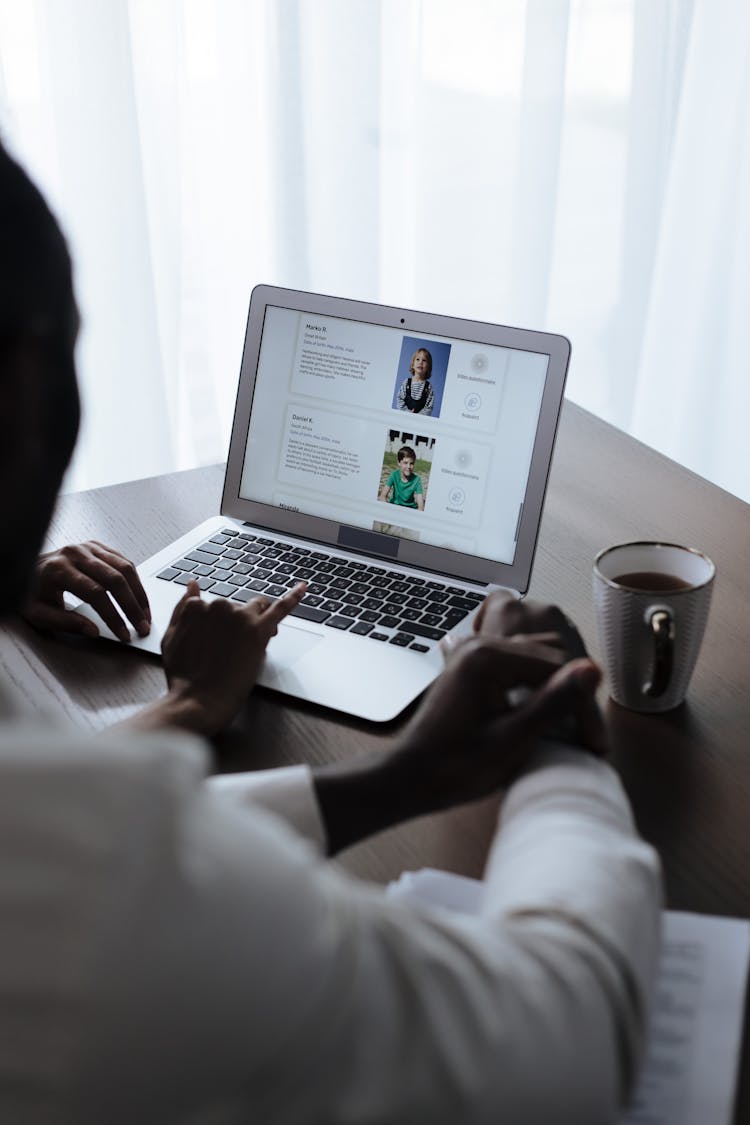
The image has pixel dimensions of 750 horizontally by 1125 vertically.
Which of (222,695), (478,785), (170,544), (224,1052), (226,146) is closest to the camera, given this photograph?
(224,1052)

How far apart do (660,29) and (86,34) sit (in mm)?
1315

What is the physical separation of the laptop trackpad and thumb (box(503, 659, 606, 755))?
0.30 meters

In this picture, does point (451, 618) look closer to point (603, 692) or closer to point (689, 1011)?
point (603, 692)

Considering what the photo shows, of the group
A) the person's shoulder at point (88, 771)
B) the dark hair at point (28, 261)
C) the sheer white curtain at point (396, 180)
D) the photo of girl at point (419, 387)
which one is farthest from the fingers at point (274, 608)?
the sheer white curtain at point (396, 180)

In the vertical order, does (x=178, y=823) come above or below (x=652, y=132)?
below

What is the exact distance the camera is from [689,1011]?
2.12 ft

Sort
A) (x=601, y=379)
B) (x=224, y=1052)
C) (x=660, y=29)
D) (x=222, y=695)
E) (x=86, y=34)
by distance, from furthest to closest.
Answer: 1. (x=601, y=379)
2. (x=660, y=29)
3. (x=86, y=34)
4. (x=222, y=695)
5. (x=224, y=1052)

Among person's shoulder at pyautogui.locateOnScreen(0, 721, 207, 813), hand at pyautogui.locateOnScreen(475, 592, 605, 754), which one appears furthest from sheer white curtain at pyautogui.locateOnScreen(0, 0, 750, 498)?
person's shoulder at pyautogui.locateOnScreen(0, 721, 207, 813)

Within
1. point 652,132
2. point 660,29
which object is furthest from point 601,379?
point 660,29

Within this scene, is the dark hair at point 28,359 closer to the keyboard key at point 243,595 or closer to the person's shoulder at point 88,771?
the person's shoulder at point 88,771

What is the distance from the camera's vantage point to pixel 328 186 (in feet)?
8.20

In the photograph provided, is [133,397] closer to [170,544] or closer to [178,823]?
[170,544]

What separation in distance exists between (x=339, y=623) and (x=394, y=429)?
0.71 feet

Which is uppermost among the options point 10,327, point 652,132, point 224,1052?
point 652,132
